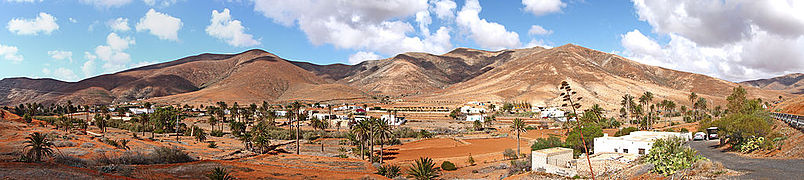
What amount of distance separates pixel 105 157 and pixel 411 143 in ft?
146

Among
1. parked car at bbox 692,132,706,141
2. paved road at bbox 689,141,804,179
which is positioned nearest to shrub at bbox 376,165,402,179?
paved road at bbox 689,141,804,179

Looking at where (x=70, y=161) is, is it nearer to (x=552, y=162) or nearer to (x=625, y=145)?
(x=552, y=162)

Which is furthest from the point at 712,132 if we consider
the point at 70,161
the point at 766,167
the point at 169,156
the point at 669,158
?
the point at 70,161

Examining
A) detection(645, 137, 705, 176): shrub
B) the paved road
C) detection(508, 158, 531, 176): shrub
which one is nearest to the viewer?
detection(645, 137, 705, 176): shrub

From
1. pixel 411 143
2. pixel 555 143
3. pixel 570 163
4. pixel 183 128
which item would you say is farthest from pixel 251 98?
pixel 570 163

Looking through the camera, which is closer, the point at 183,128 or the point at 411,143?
the point at 411,143

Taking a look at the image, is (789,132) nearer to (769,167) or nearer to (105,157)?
(769,167)

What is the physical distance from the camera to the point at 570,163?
34.2 metres

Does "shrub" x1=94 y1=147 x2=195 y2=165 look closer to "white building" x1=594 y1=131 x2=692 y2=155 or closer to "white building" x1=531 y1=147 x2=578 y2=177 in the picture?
"white building" x1=531 y1=147 x2=578 y2=177

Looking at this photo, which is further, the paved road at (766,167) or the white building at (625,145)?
the white building at (625,145)

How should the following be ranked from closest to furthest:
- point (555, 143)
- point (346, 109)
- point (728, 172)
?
point (728, 172)
point (555, 143)
point (346, 109)

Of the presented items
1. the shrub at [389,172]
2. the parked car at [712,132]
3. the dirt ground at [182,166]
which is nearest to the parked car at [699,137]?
the parked car at [712,132]

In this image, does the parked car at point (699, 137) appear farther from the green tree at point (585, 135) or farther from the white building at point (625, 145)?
A: the green tree at point (585, 135)

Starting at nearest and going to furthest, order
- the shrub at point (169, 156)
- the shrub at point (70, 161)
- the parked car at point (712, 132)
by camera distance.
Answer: the shrub at point (70, 161) → the shrub at point (169, 156) → the parked car at point (712, 132)
